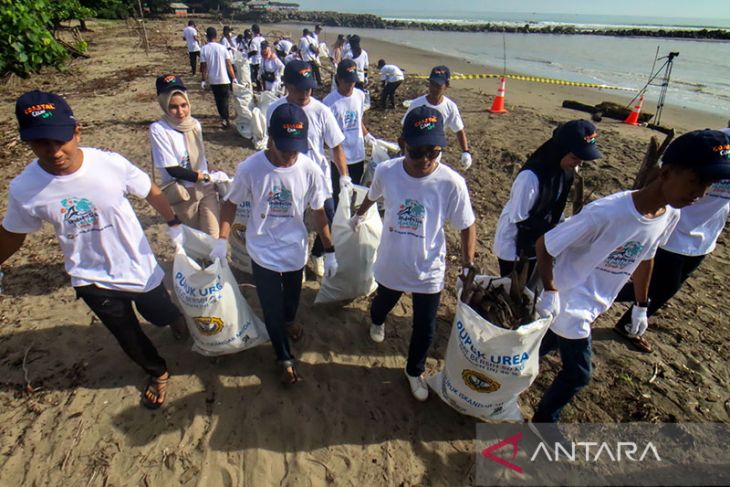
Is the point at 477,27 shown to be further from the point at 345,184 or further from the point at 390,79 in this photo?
the point at 345,184

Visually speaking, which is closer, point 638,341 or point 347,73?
point 638,341

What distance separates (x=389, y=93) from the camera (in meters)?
10.5

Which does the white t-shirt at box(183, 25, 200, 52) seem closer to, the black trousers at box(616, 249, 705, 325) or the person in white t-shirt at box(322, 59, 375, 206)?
the person in white t-shirt at box(322, 59, 375, 206)

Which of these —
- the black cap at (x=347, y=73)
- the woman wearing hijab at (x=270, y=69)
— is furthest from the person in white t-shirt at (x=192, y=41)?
the black cap at (x=347, y=73)

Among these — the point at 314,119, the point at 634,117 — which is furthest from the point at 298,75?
the point at 634,117

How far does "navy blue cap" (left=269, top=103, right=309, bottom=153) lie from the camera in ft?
7.60

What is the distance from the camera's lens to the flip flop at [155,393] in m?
2.65

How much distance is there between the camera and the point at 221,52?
26.1 ft

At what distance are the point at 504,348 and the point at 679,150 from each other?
1.26 m

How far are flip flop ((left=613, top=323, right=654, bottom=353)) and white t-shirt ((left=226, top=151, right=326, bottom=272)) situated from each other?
9.62 feet

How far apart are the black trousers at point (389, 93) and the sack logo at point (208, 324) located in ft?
29.6

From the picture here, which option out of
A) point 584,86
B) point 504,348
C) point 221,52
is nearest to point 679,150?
point 504,348

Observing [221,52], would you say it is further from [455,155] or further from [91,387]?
[91,387]

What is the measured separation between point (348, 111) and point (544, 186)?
2.50 meters
